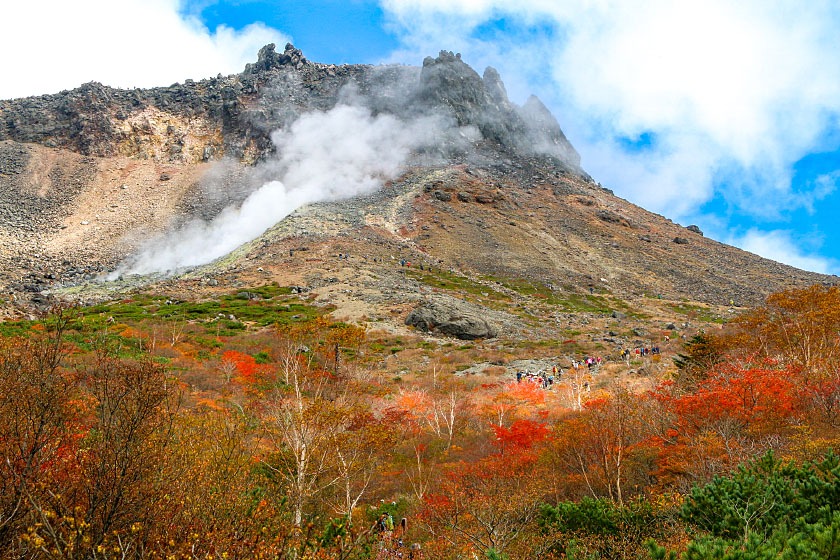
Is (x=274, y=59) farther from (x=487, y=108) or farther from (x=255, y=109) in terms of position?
(x=487, y=108)

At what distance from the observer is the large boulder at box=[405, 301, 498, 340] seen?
1932 inches

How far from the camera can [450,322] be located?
4928 cm

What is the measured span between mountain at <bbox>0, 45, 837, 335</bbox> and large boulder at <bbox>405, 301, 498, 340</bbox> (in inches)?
24.1

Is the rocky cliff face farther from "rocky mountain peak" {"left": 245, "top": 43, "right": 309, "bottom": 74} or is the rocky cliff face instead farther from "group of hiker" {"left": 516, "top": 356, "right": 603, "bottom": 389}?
"group of hiker" {"left": 516, "top": 356, "right": 603, "bottom": 389}

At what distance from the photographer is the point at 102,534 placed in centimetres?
815

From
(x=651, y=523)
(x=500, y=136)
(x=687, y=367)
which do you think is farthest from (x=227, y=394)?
(x=500, y=136)

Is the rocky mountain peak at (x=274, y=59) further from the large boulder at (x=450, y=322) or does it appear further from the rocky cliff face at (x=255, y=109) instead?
the large boulder at (x=450, y=322)

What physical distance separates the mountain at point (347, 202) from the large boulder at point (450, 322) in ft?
2.01

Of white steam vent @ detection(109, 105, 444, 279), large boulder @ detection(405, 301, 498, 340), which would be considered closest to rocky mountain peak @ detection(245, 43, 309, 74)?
white steam vent @ detection(109, 105, 444, 279)

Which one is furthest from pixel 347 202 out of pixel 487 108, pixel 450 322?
pixel 487 108

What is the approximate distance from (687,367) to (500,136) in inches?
3526

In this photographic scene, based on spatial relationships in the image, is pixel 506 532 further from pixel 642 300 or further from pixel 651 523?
pixel 642 300

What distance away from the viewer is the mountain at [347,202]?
211 ft

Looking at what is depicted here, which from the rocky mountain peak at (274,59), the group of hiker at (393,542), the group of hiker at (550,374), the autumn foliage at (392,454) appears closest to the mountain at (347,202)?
the rocky mountain peak at (274,59)
